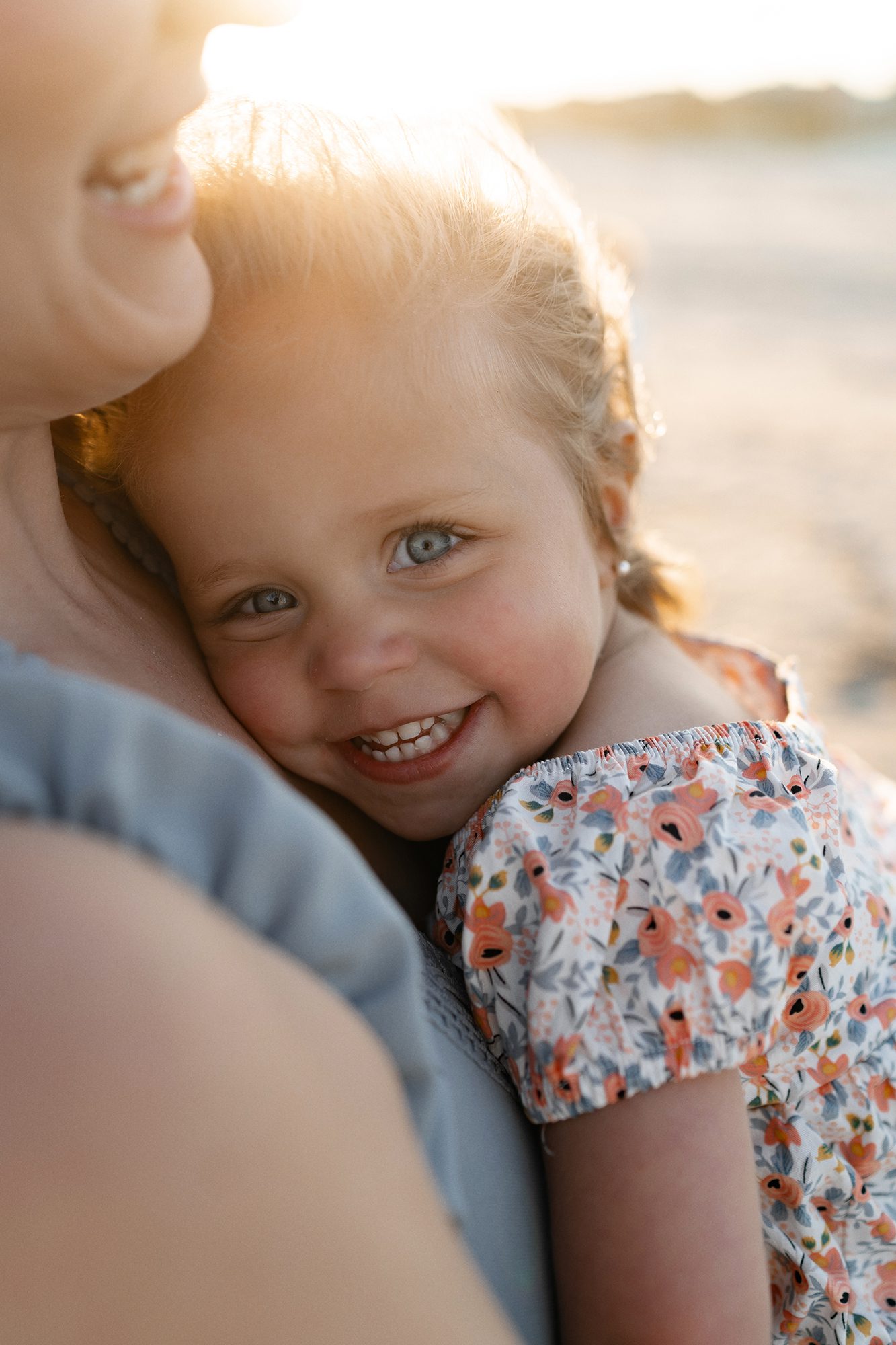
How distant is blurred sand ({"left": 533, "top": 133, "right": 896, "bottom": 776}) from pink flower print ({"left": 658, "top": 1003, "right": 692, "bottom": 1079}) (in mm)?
1448

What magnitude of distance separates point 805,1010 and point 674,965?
0.64 feet

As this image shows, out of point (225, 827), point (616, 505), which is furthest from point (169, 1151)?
point (616, 505)

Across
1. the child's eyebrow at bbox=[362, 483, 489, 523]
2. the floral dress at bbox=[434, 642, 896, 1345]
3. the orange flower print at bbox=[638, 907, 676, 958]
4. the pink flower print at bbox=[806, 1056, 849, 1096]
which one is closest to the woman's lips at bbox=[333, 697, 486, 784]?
the floral dress at bbox=[434, 642, 896, 1345]

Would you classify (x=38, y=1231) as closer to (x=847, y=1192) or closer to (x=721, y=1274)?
(x=721, y=1274)

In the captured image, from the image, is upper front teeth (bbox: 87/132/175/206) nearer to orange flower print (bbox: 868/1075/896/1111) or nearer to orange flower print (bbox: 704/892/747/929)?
orange flower print (bbox: 704/892/747/929)

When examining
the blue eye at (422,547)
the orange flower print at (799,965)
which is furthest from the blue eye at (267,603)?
the orange flower print at (799,965)

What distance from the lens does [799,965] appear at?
3.59 feet

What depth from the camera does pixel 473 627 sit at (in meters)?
1.31

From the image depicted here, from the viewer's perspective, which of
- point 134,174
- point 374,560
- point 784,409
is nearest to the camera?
point 134,174

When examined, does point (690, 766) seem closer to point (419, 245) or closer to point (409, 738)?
point (409, 738)

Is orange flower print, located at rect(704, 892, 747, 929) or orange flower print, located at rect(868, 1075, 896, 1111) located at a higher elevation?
orange flower print, located at rect(704, 892, 747, 929)

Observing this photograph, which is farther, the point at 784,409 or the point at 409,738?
the point at 784,409

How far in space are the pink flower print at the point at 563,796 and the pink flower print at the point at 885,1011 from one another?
432 millimetres

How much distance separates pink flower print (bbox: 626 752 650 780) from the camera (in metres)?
1.14
